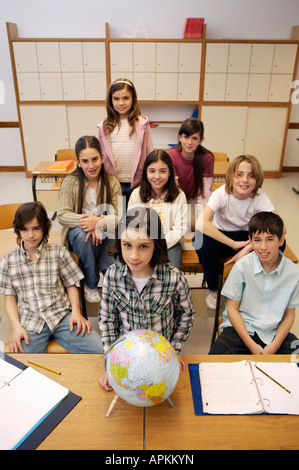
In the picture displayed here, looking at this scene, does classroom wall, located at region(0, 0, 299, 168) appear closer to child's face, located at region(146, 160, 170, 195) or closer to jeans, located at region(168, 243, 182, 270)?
child's face, located at region(146, 160, 170, 195)

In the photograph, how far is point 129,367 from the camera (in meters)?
0.95

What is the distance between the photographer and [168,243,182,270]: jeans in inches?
86.0

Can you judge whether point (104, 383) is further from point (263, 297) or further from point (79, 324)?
point (263, 297)

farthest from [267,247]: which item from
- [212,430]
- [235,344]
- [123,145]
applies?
[123,145]

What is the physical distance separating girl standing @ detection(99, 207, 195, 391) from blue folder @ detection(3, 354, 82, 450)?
0.30 m

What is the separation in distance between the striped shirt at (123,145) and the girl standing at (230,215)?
82 centimetres

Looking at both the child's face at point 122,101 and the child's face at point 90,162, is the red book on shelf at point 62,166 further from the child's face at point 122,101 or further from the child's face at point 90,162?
the child's face at point 90,162

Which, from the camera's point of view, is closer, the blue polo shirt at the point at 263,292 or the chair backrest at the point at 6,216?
the blue polo shirt at the point at 263,292

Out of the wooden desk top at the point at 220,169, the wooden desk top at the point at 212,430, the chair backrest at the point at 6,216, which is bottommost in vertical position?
the wooden desk top at the point at 212,430

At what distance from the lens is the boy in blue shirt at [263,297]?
164 centimetres

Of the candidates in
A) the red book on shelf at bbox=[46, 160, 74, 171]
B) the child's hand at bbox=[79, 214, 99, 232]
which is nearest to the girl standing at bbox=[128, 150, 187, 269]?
the child's hand at bbox=[79, 214, 99, 232]

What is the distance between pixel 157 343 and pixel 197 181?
1.86 metres

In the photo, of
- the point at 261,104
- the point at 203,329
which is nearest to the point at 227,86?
the point at 261,104

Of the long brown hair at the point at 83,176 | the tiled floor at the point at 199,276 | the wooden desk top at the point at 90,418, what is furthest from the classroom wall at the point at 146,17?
the wooden desk top at the point at 90,418
